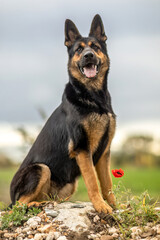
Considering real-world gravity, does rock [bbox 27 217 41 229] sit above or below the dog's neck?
below

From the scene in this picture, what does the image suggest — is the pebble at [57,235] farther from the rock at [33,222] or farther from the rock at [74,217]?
the rock at [33,222]

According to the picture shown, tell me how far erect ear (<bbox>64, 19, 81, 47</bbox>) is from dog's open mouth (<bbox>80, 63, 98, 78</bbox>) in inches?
23.5

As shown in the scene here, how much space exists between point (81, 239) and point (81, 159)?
123 centimetres

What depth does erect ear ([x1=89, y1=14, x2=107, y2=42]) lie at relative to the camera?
6.02 meters

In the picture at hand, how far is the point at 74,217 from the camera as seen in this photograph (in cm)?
511

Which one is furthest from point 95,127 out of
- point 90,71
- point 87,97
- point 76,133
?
point 90,71

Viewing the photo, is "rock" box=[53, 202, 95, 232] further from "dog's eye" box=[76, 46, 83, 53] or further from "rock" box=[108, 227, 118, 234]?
"dog's eye" box=[76, 46, 83, 53]

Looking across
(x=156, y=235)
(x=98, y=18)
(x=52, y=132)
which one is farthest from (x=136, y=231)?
(x=98, y=18)

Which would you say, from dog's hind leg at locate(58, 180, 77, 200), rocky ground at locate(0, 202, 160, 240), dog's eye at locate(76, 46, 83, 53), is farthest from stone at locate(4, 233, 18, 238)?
dog's eye at locate(76, 46, 83, 53)

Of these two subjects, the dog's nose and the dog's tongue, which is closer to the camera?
the dog's nose

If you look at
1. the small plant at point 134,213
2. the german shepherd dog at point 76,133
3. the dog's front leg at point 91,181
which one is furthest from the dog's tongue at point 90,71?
the small plant at point 134,213

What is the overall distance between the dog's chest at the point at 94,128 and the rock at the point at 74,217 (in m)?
0.98

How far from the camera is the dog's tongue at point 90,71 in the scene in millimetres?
5664

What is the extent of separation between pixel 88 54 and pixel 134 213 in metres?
2.70
